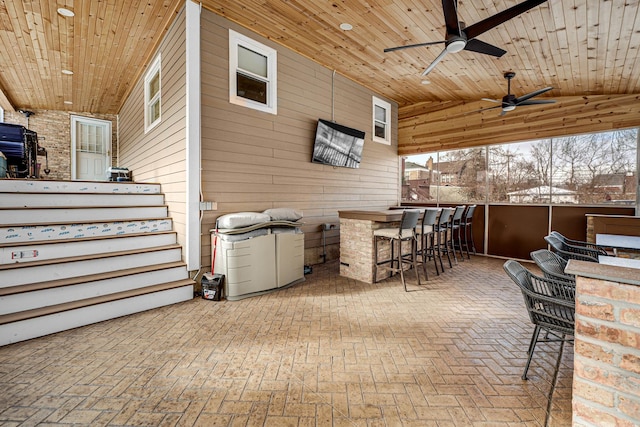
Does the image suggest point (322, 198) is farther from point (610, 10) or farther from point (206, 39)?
point (610, 10)

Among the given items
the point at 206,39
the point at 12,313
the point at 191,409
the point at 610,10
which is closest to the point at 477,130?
Result: the point at 610,10

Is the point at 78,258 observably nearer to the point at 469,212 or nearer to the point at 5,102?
the point at 469,212

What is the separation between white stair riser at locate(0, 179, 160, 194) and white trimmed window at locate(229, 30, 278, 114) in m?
2.03

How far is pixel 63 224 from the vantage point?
3.46 metres

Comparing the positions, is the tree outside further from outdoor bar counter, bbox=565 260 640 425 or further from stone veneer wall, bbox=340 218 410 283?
outdoor bar counter, bbox=565 260 640 425

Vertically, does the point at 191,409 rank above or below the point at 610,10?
below

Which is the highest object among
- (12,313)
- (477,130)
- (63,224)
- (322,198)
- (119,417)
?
(477,130)

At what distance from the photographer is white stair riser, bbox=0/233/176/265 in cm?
301

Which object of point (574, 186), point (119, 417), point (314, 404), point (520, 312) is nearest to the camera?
point (119, 417)

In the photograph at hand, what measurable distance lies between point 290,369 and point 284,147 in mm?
3803

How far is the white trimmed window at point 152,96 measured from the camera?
16.9 feet

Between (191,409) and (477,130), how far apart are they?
7.17 meters

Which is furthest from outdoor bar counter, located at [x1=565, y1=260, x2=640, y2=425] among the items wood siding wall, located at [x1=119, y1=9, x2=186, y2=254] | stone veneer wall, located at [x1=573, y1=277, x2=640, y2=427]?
wood siding wall, located at [x1=119, y1=9, x2=186, y2=254]

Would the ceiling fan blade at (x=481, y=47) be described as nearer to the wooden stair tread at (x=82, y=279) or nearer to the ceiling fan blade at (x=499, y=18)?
the ceiling fan blade at (x=499, y=18)
